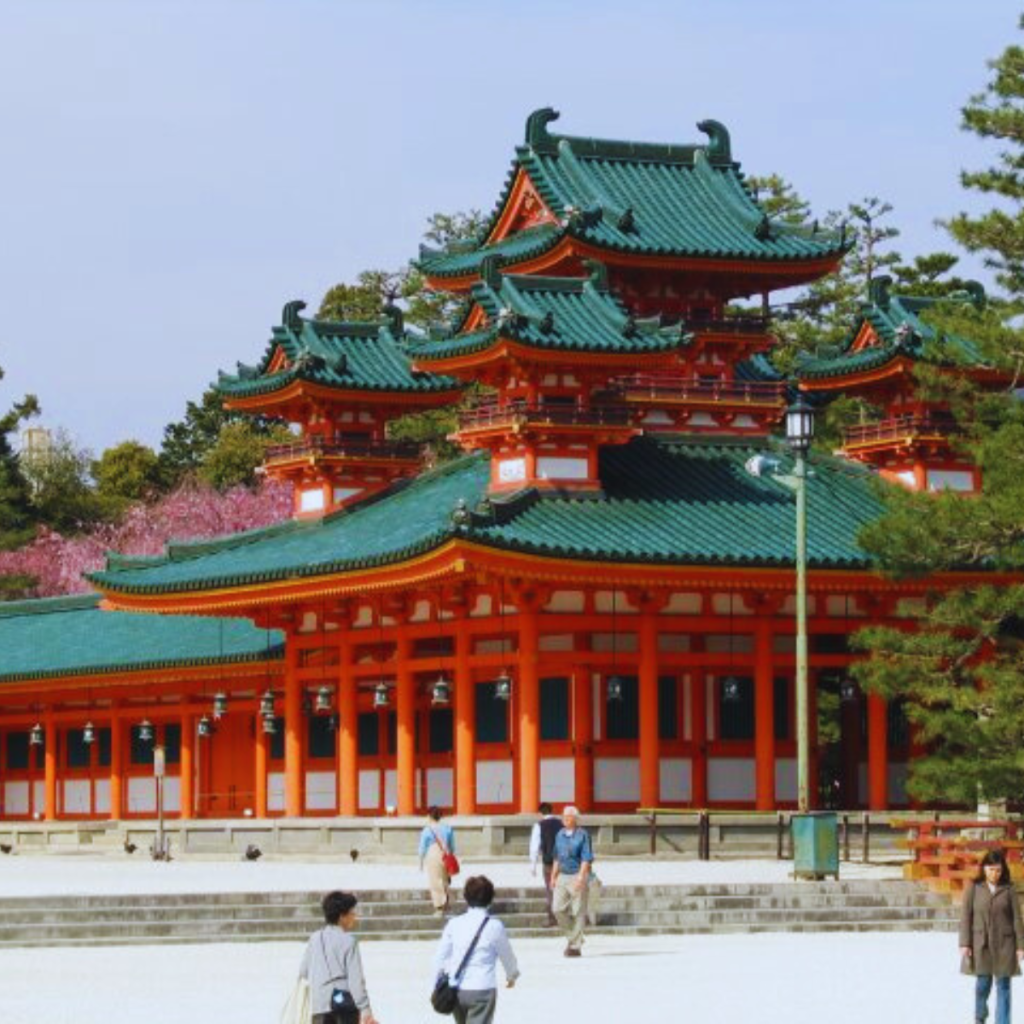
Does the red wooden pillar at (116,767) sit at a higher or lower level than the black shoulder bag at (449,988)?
higher

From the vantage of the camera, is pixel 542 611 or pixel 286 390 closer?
pixel 542 611

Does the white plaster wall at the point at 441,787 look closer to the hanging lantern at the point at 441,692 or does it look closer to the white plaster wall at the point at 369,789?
the white plaster wall at the point at 369,789

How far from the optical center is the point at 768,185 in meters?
94.2

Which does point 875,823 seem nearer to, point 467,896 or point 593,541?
point 593,541

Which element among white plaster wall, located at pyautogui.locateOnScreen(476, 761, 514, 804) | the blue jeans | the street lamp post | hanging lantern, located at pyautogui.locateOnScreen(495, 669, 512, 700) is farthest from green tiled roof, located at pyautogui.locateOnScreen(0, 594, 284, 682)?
the blue jeans

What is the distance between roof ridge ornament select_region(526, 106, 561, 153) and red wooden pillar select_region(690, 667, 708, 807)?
11.6 m

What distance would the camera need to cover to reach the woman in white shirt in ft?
73.0

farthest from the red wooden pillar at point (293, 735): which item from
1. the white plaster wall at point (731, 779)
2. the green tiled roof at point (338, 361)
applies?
the white plaster wall at point (731, 779)

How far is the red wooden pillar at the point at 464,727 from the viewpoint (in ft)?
169

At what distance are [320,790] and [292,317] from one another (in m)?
8.90

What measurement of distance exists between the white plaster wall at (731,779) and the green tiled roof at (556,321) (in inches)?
274

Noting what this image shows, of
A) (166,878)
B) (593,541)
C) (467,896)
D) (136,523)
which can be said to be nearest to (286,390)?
(593,541)

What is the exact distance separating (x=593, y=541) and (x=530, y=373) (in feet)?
13.1

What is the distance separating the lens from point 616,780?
170ft
